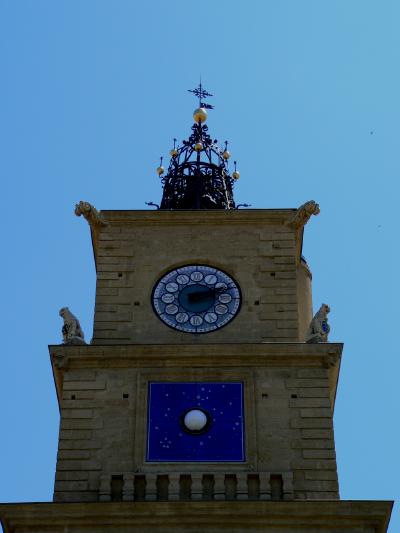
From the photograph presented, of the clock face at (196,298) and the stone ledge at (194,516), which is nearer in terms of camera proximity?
the stone ledge at (194,516)

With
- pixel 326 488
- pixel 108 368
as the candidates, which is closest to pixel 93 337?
pixel 108 368

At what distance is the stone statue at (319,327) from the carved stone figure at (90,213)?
5.55 m

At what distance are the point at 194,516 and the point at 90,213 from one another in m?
8.85

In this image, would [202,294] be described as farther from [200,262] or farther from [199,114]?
[199,114]

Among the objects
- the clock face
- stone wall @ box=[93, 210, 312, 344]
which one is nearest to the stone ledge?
stone wall @ box=[93, 210, 312, 344]

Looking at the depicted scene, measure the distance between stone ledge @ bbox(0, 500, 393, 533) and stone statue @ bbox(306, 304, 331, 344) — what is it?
4603 millimetres

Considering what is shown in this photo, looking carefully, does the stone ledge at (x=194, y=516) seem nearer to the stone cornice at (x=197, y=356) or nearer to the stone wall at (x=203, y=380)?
the stone wall at (x=203, y=380)

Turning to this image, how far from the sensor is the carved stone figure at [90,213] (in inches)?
1357

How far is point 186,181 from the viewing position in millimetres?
38719

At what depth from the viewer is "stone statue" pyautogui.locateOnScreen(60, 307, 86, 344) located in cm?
3209

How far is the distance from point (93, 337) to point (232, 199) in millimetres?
7840

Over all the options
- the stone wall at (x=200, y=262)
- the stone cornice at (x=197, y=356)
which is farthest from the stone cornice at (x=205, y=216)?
the stone cornice at (x=197, y=356)

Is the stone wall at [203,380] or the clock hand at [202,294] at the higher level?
the clock hand at [202,294]

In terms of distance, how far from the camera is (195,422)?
3030cm
